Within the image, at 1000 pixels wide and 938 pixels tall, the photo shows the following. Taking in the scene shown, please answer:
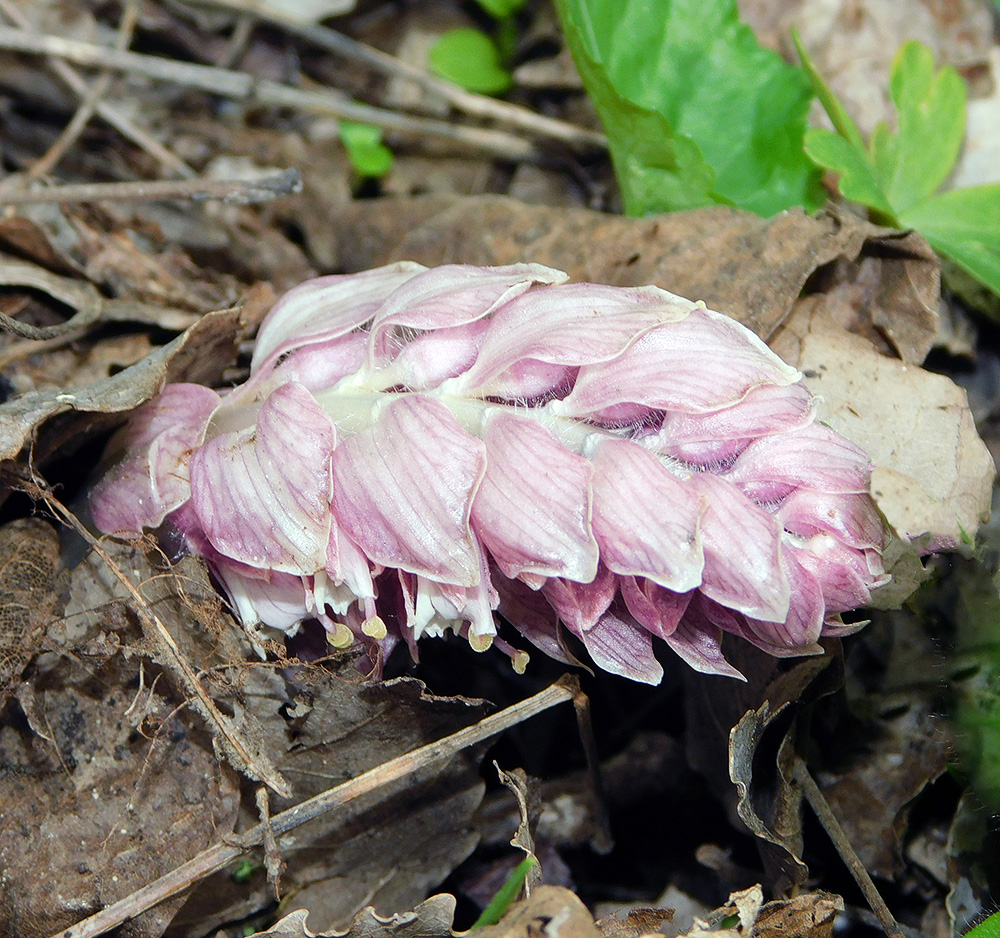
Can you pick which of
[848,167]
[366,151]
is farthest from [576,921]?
[366,151]

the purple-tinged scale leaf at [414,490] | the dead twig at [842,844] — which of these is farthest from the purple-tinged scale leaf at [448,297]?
the dead twig at [842,844]

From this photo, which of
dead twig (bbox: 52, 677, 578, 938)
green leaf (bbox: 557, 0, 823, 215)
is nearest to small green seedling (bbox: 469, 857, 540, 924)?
dead twig (bbox: 52, 677, 578, 938)

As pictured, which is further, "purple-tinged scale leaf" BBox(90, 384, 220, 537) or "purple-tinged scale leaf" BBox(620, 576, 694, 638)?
"purple-tinged scale leaf" BBox(90, 384, 220, 537)

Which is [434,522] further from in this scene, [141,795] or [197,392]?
[141,795]

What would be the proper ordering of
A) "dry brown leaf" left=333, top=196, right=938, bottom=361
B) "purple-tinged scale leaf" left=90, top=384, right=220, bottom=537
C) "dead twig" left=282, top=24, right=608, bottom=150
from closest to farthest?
"purple-tinged scale leaf" left=90, top=384, right=220, bottom=537 < "dry brown leaf" left=333, top=196, right=938, bottom=361 < "dead twig" left=282, top=24, right=608, bottom=150

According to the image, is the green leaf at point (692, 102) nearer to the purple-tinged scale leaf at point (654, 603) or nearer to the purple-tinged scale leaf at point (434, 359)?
the purple-tinged scale leaf at point (434, 359)

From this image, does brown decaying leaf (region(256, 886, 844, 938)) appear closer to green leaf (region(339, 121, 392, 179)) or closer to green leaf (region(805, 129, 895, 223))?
green leaf (region(805, 129, 895, 223))
